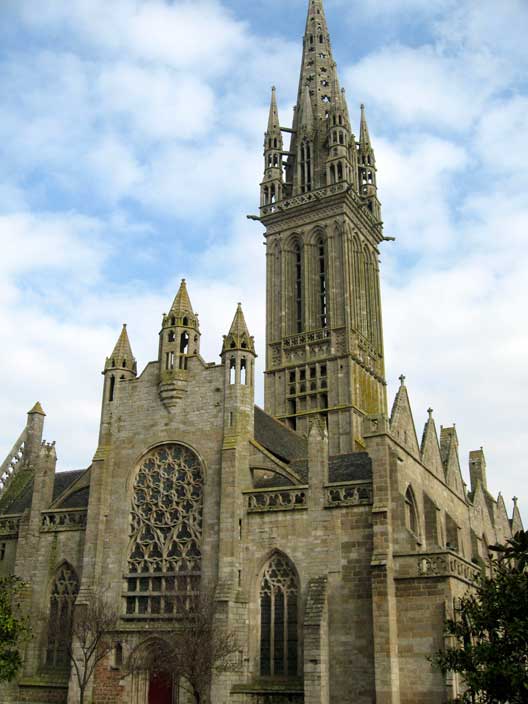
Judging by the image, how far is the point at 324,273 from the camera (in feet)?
173

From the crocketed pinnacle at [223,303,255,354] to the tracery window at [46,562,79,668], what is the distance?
1159 centimetres

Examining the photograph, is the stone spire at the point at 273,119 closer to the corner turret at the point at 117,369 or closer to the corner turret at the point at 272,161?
the corner turret at the point at 272,161

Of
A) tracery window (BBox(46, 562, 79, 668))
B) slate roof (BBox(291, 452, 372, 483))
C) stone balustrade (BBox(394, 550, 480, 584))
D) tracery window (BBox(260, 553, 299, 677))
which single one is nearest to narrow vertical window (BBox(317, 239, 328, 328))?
slate roof (BBox(291, 452, 372, 483))

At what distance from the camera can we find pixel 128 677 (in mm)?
29781

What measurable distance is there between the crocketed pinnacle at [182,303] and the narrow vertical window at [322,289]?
56.3 ft

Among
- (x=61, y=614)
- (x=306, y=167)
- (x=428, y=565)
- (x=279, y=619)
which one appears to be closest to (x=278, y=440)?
(x=279, y=619)

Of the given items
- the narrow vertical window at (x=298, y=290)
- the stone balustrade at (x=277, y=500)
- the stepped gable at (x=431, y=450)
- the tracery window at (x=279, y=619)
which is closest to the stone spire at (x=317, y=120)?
the narrow vertical window at (x=298, y=290)

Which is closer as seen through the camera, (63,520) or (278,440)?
(63,520)

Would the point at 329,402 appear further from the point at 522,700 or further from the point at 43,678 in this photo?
the point at 522,700

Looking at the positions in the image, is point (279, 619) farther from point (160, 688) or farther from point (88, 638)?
point (88, 638)

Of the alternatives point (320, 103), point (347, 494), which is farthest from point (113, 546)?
point (320, 103)

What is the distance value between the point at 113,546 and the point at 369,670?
11.7 metres

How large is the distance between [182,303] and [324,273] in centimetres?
1930

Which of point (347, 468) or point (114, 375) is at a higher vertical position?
point (114, 375)
